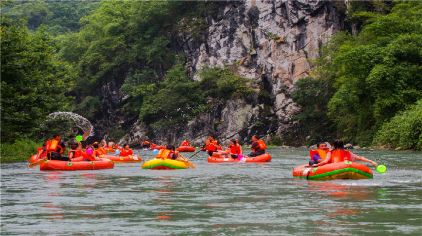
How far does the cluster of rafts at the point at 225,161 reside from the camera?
20.1 m

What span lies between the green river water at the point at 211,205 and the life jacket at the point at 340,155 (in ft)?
2.94

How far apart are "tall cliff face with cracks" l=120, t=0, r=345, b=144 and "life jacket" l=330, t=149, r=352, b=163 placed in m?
42.9

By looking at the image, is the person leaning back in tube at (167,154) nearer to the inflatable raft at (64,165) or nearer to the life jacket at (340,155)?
the inflatable raft at (64,165)

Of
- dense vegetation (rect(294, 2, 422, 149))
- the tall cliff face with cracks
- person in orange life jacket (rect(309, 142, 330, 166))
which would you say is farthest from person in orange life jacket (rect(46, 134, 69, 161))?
the tall cliff face with cracks

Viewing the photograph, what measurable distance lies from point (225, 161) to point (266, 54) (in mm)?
35953

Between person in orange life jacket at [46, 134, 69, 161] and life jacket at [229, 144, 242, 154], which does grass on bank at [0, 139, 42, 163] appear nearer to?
person in orange life jacket at [46, 134, 69, 161]

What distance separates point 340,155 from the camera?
20641 mm

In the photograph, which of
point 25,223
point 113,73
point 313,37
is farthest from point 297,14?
point 25,223

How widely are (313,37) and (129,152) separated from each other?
32.3 metres

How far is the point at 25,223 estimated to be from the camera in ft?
40.2

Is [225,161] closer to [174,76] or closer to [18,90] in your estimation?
[18,90]

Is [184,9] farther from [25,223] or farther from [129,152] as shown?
[25,223]

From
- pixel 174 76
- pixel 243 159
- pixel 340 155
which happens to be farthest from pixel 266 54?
pixel 340 155

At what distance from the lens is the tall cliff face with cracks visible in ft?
213
